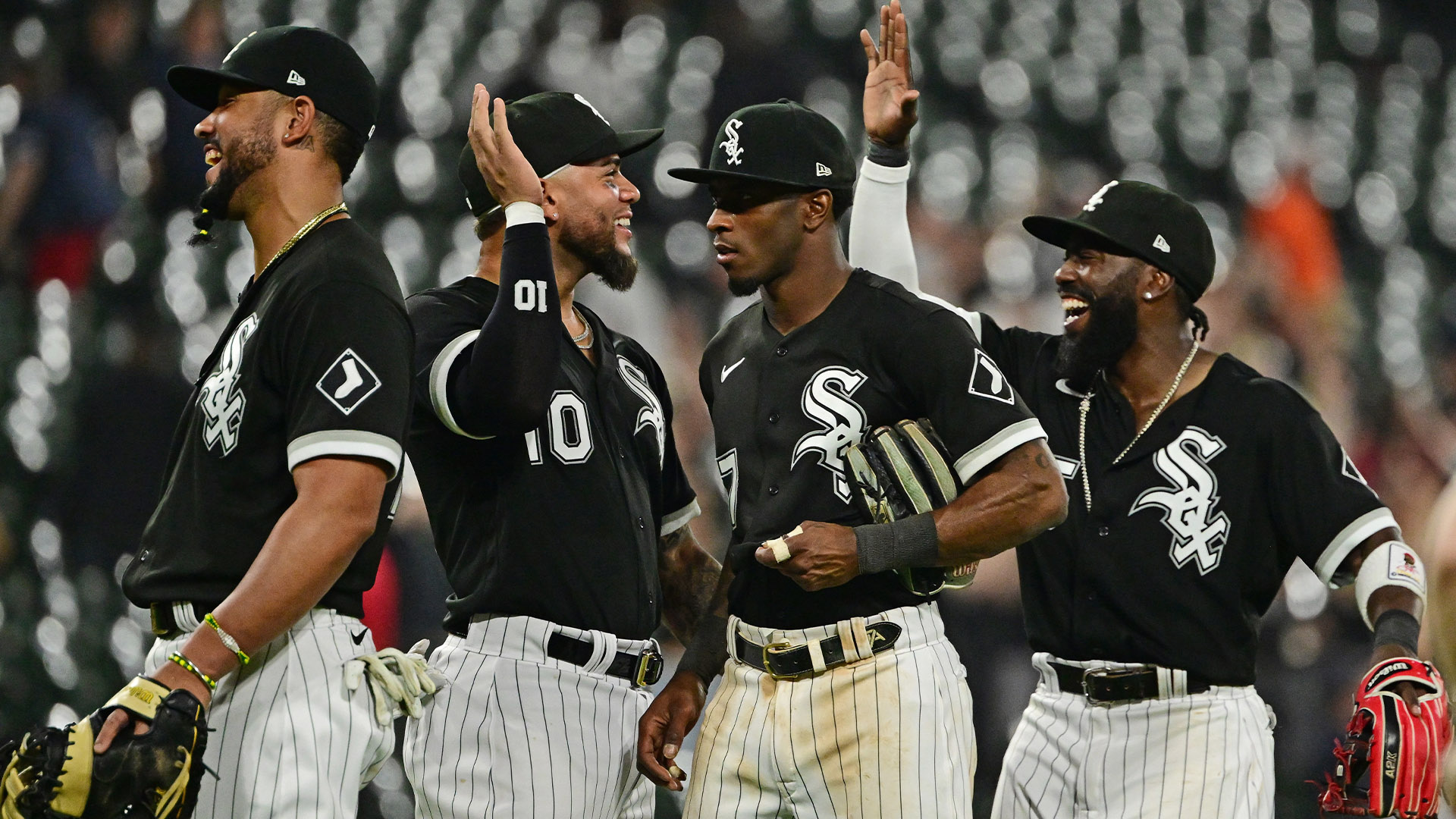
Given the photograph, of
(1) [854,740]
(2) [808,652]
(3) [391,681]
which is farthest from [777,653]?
(3) [391,681]

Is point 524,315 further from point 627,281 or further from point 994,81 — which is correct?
point 994,81

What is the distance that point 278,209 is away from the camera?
2.40m

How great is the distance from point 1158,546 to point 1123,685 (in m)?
0.29

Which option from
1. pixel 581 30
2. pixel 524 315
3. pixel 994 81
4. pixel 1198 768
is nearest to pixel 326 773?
pixel 524 315

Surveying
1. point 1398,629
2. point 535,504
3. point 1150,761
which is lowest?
point 1150,761

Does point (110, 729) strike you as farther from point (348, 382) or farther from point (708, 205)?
point (708, 205)

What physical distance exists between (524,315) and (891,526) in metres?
0.71

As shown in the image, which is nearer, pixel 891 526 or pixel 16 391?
pixel 891 526

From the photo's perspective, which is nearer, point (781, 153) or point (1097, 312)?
point (781, 153)

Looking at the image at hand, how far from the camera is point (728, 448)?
9.54 feet

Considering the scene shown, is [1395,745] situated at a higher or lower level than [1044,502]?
lower

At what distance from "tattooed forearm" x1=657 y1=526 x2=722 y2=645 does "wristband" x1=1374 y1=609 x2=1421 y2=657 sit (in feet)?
4.11

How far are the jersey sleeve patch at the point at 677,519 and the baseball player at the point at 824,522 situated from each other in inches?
5.4

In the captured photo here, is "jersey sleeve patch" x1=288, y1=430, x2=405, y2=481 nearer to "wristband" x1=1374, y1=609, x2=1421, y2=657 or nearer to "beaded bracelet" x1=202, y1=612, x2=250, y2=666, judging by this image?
"beaded bracelet" x1=202, y1=612, x2=250, y2=666
